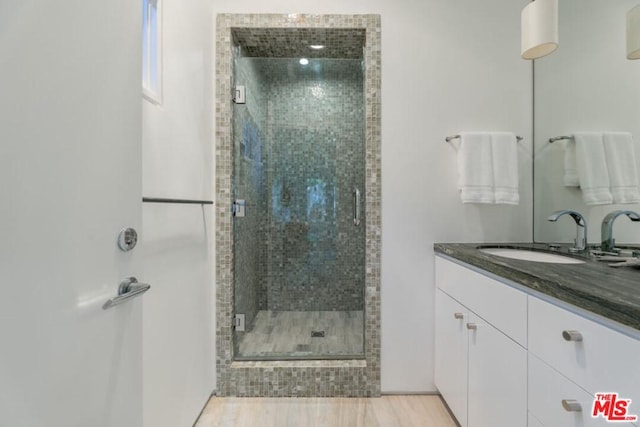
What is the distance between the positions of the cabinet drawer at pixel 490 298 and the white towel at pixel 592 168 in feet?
2.48

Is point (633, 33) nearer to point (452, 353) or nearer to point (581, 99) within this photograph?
point (581, 99)

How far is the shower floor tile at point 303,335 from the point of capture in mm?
2168

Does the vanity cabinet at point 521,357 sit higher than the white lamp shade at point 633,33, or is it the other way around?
the white lamp shade at point 633,33

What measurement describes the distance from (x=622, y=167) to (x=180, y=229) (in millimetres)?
2009

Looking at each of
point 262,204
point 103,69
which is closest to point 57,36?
point 103,69

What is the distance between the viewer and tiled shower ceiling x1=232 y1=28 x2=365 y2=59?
2.03 meters

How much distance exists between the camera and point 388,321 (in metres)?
2.01

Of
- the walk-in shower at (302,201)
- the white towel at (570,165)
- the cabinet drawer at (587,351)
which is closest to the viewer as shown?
the cabinet drawer at (587,351)

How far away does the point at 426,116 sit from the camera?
201cm

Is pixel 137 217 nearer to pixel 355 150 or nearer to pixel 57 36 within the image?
pixel 57 36

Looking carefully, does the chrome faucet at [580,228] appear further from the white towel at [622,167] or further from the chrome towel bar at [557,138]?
the chrome towel bar at [557,138]

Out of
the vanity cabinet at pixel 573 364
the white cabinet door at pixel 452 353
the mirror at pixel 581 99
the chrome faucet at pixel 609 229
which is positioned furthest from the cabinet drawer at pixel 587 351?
the mirror at pixel 581 99

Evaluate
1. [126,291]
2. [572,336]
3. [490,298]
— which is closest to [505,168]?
[490,298]

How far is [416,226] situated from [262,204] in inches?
50.7
